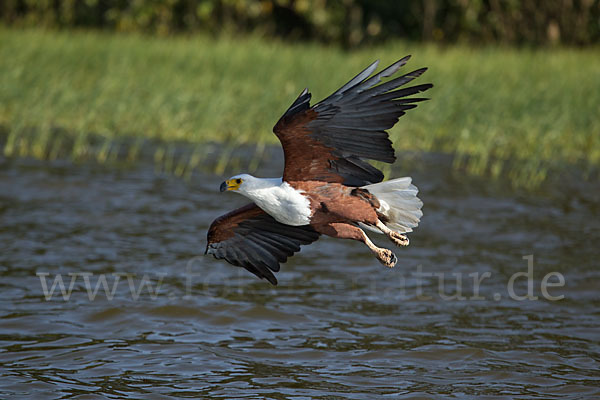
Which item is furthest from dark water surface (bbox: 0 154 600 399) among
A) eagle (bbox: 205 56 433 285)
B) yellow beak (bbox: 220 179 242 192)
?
yellow beak (bbox: 220 179 242 192)

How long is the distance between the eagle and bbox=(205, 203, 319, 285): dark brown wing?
0.45 m

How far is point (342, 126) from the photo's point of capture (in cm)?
402

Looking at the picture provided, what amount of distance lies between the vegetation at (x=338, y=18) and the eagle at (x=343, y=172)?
13590mm

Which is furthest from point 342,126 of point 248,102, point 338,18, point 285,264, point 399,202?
point 338,18

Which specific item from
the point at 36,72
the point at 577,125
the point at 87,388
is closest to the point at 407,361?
the point at 87,388

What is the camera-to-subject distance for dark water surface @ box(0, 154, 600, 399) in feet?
14.9

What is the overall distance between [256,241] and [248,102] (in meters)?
5.95

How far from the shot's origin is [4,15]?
1920 centimetres

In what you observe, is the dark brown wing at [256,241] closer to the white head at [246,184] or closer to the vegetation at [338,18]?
the white head at [246,184]

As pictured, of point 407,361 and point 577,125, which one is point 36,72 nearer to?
point 577,125

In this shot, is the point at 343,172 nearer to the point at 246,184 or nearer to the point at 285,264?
the point at 246,184

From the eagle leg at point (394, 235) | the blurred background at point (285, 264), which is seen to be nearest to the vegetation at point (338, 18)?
the blurred background at point (285, 264)

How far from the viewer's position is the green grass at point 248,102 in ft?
30.7

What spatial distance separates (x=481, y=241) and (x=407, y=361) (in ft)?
8.16
